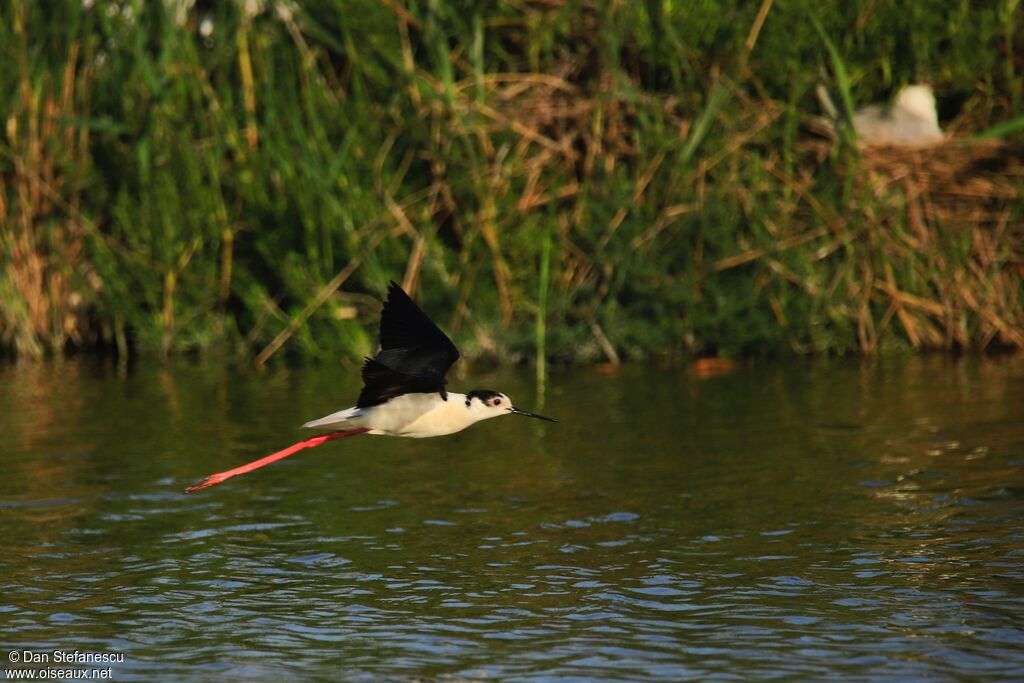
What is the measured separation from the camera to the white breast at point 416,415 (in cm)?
726

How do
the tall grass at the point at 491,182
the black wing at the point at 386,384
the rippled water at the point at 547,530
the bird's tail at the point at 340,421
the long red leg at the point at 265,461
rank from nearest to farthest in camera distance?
the rippled water at the point at 547,530
the black wing at the point at 386,384
the bird's tail at the point at 340,421
the long red leg at the point at 265,461
the tall grass at the point at 491,182

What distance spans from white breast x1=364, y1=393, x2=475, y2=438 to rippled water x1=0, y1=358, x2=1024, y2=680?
455 millimetres

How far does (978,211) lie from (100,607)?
7.45 metres

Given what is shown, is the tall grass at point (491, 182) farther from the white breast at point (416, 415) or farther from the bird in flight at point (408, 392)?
the white breast at point (416, 415)

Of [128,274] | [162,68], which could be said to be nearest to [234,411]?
[128,274]

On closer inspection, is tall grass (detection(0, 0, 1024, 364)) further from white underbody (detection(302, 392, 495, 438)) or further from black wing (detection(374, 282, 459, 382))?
black wing (detection(374, 282, 459, 382))

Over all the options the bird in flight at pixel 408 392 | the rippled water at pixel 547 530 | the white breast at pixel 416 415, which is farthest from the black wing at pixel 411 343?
the rippled water at pixel 547 530

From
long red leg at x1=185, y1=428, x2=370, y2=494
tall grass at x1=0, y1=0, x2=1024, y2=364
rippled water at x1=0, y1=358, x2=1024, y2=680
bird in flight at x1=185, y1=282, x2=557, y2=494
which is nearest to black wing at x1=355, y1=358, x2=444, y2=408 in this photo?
bird in flight at x1=185, y1=282, x2=557, y2=494

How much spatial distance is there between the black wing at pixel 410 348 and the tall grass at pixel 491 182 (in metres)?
4.37

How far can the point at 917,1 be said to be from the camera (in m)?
11.5

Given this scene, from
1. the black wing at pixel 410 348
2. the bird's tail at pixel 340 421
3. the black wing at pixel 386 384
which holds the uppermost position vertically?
the black wing at pixel 410 348

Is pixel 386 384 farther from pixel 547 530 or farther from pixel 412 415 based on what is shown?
pixel 547 530

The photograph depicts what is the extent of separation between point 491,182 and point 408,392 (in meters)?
4.29

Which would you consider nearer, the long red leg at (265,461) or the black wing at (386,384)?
the black wing at (386,384)
